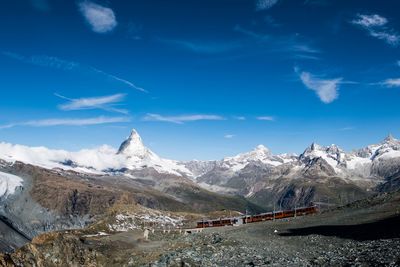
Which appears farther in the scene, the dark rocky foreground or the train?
the train

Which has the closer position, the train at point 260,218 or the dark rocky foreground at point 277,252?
the dark rocky foreground at point 277,252

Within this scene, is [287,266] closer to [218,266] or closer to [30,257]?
[218,266]

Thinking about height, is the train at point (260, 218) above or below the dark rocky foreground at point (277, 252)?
above

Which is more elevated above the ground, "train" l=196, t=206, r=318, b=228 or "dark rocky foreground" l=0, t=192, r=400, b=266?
"train" l=196, t=206, r=318, b=228

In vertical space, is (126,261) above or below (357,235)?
below

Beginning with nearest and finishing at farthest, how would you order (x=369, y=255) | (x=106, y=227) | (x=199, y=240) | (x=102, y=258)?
1. (x=369, y=255)
2. (x=102, y=258)
3. (x=199, y=240)
4. (x=106, y=227)

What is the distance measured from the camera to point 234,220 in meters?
140

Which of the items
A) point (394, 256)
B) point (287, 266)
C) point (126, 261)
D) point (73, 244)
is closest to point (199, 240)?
point (126, 261)

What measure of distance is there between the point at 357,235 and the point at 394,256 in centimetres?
1979

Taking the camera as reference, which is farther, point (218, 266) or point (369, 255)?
point (218, 266)

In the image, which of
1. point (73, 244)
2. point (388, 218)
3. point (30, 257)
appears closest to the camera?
point (30, 257)

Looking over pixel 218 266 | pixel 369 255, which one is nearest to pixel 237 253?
pixel 218 266

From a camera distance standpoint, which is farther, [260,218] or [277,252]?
[260,218]

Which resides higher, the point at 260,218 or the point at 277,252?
the point at 260,218
